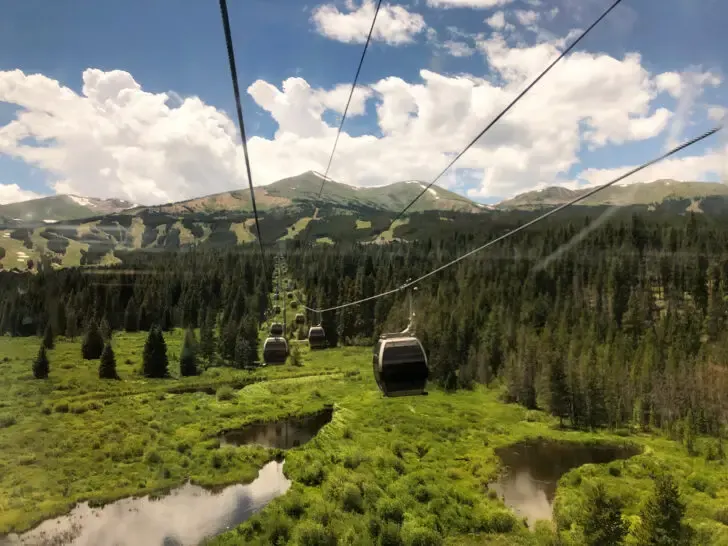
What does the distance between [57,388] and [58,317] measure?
140 feet

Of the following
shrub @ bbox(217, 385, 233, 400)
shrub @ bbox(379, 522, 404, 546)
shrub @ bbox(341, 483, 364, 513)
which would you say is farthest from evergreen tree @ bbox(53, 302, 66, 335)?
shrub @ bbox(379, 522, 404, 546)

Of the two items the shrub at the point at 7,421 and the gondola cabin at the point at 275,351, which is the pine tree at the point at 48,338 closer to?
the shrub at the point at 7,421

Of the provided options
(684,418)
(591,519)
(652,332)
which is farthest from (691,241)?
(591,519)

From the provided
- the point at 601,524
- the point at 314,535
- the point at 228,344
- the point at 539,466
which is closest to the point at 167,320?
the point at 228,344

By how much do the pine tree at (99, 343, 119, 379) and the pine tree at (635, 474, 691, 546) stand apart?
8623 cm

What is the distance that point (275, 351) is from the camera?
1506 inches

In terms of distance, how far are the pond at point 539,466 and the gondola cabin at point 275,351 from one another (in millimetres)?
25286

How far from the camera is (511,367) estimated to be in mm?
102125

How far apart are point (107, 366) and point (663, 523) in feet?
293

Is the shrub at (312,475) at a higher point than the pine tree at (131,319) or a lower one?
lower

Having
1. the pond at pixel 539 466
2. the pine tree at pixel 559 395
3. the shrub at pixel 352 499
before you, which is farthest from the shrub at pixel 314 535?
the pine tree at pixel 559 395

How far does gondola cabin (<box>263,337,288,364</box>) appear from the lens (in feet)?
125

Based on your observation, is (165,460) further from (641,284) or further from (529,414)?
(641,284)

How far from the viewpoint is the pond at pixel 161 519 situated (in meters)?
42.1
